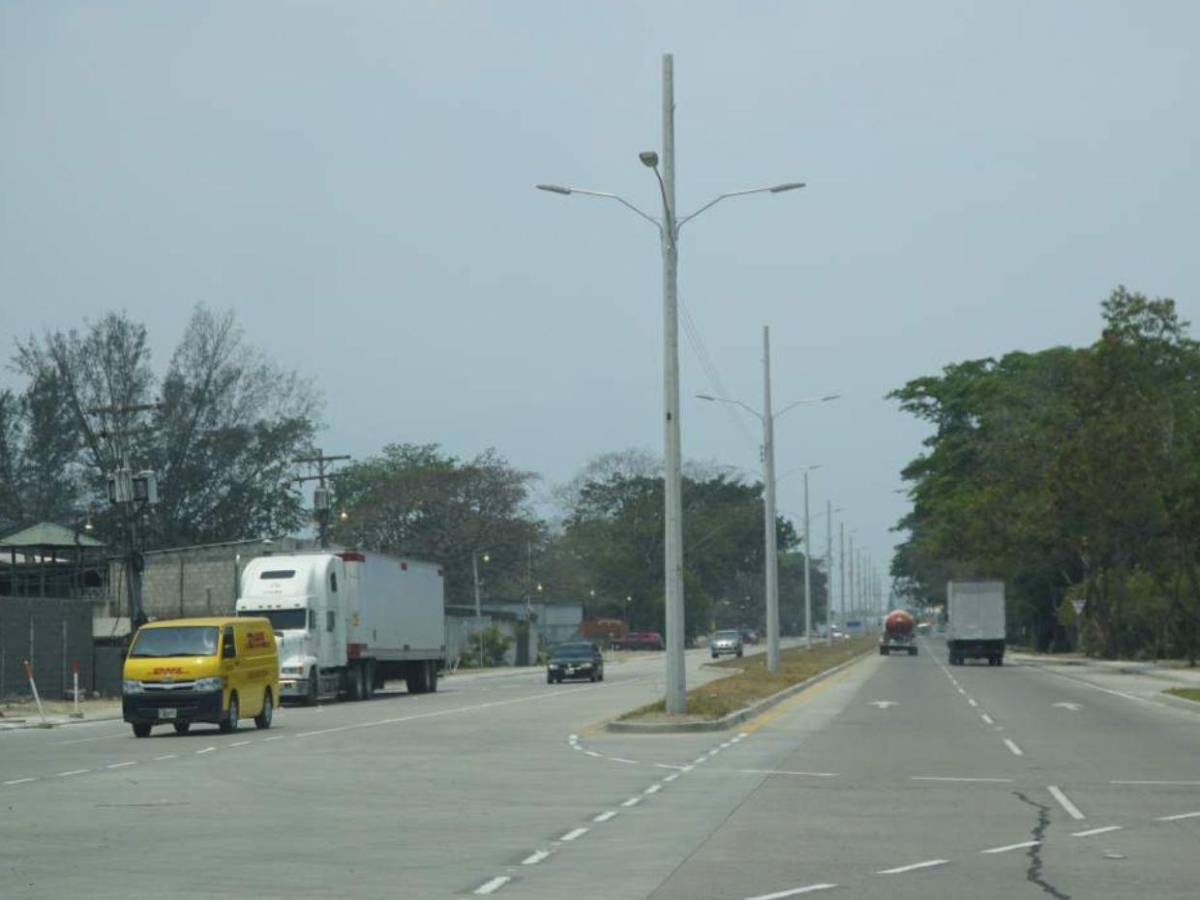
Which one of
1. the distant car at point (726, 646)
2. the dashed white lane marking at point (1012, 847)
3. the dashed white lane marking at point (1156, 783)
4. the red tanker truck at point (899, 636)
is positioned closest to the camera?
the dashed white lane marking at point (1012, 847)

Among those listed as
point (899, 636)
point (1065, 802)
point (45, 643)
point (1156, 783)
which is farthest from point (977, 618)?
point (1065, 802)

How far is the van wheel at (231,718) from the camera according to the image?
31908 mm

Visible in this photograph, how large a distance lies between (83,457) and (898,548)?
84.5 m

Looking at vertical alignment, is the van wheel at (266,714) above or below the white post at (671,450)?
below

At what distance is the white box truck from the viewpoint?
75.4 metres

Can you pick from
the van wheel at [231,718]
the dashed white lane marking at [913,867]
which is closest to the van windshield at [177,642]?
the van wheel at [231,718]

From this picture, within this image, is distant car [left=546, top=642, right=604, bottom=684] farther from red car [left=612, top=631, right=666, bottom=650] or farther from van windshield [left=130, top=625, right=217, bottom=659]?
red car [left=612, top=631, right=666, bottom=650]

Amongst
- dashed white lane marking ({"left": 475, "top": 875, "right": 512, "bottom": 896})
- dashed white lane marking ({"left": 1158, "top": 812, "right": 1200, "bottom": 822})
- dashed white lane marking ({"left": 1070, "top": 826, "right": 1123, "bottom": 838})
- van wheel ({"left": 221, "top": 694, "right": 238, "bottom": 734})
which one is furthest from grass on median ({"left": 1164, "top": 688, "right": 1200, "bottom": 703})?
dashed white lane marking ({"left": 475, "top": 875, "right": 512, "bottom": 896})

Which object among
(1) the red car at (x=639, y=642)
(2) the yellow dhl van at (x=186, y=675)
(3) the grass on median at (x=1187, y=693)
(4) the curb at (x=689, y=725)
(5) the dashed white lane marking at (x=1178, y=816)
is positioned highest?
(2) the yellow dhl van at (x=186, y=675)

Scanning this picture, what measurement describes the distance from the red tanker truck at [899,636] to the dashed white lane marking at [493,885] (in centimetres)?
9167

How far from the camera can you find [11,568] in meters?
59.4

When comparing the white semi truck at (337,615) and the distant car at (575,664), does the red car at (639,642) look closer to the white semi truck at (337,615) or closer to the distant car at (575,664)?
the distant car at (575,664)

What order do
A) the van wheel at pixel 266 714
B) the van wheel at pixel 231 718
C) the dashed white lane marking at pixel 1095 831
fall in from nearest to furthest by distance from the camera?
the dashed white lane marking at pixel 1095 831 → the van wheel at pixel 231 718 → the van wheel at pixel 266 714

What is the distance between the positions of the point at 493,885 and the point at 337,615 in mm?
34279
